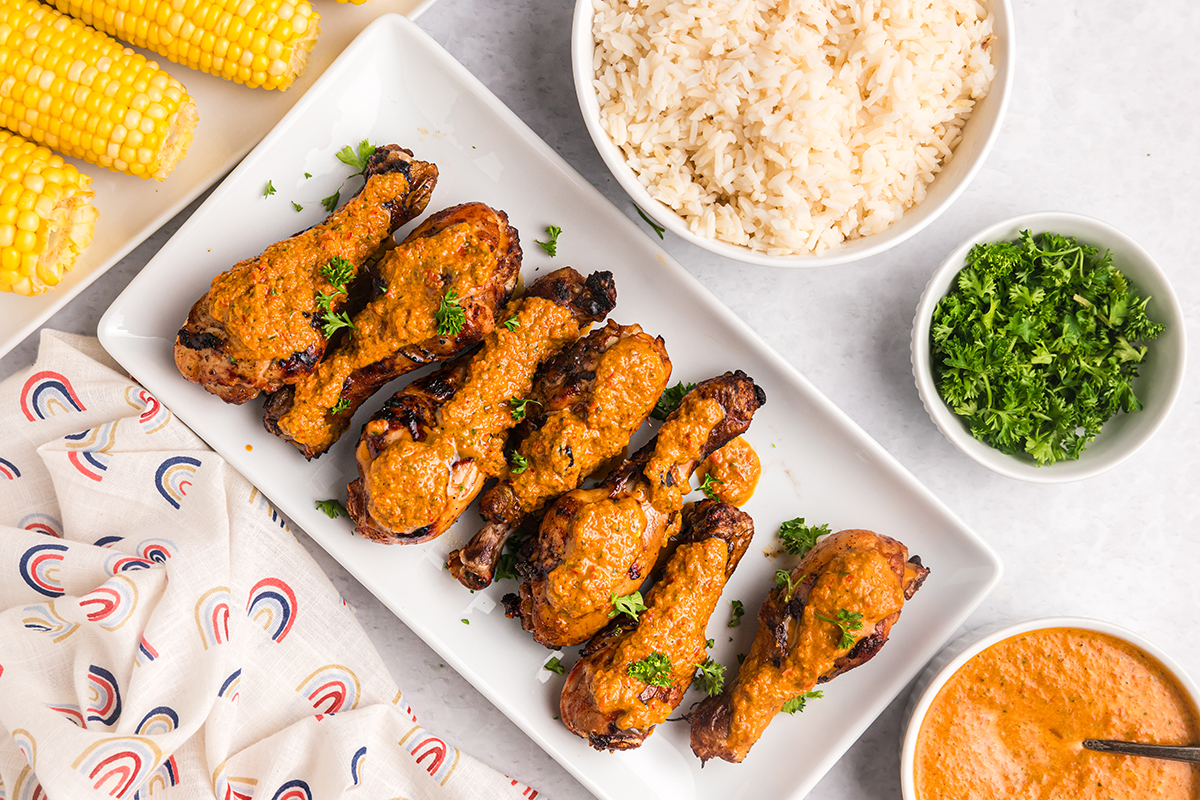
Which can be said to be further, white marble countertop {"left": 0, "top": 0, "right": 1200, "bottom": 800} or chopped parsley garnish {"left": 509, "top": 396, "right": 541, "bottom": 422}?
white marble countertop {"left": 0, "top": 0, "right": 1200, "bottom": 800}

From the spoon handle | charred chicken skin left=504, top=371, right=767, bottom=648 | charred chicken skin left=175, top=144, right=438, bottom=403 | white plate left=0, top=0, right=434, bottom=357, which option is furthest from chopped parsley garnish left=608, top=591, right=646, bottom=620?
white plate left=0, top=0, right=434, bottom=357

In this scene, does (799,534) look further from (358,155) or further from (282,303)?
(358,155)

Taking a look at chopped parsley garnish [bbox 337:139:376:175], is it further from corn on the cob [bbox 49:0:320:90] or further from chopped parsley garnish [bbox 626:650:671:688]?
chopped parsley garnish [bbox 626:650:671:688]

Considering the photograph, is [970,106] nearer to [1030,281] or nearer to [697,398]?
[1030,281]

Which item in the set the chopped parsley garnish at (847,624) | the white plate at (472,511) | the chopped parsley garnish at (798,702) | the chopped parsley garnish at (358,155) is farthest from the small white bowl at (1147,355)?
the chopped parsley garnish at (358,155)

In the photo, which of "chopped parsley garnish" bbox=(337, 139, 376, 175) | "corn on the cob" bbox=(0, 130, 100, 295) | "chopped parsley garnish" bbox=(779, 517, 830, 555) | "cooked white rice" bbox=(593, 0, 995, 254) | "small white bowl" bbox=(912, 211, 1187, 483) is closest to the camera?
"cooked white rice" bbox=(593, 0, 995, 254)

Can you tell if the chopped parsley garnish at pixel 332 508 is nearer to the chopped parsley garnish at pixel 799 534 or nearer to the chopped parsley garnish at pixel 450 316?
the chopped parsley garnish at pixel 450 316

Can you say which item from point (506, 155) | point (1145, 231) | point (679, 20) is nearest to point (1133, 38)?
point (1145, 231)
